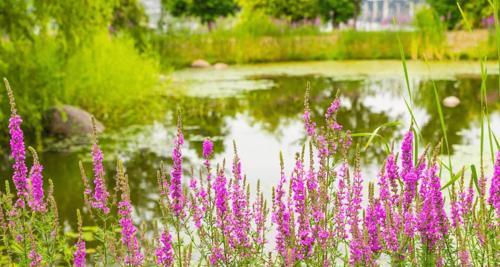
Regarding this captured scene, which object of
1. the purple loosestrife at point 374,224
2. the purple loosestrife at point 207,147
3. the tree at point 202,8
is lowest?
the purple loosestrife at point 374,224

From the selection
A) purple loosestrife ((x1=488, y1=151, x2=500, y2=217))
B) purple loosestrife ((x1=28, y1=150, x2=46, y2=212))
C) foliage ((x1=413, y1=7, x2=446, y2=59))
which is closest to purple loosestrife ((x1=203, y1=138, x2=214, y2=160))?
purple loosestrife ((x1=28, y1=150, x2=46, y2=212))

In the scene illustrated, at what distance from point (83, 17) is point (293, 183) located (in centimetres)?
730

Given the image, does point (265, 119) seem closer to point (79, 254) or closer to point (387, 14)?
point (79, 254)

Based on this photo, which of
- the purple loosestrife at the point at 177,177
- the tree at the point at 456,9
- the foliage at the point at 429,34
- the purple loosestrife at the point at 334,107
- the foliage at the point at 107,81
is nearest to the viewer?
the purple loosestrife at the point at 177,177

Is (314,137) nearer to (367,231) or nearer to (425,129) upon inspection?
(367,231)

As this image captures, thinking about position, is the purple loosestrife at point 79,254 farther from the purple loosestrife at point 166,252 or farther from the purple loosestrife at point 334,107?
the purple loosestrife at point 334,107

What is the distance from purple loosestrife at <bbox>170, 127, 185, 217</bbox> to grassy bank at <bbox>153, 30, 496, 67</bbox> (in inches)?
719

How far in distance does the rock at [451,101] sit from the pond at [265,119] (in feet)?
0.51

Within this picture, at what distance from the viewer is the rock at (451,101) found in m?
12.4

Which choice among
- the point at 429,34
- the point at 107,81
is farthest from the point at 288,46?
the point at 107,81

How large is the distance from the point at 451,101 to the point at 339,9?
22.8 m

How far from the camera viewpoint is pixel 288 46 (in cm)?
2278

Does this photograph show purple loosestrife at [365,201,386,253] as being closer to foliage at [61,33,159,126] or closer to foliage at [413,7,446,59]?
foliage at [61,33,159,126]

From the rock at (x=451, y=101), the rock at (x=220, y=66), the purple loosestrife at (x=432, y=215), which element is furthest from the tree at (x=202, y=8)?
the purple loosestrife at (x=432, y=215)
